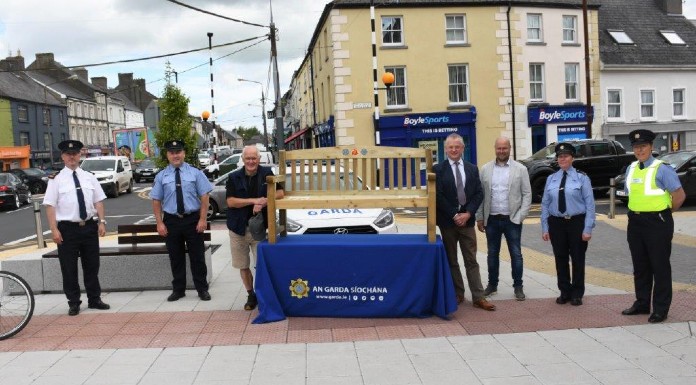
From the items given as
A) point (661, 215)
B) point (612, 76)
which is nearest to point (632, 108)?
point (612, 76)

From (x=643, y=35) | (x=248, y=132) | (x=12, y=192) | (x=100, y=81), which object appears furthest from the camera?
(x=248, y=132)

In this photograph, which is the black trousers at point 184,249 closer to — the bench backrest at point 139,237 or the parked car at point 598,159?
the bench backrest at point 139,237

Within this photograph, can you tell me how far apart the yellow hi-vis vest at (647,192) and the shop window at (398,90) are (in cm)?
2225

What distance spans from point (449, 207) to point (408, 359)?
197 cm

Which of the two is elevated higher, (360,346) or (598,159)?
(598,159)

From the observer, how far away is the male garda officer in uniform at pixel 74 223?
695 centimetres

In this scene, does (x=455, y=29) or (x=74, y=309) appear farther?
(x=455, y=29)

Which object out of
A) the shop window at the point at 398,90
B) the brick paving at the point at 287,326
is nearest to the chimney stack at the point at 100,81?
the shop window at the point at 398,90

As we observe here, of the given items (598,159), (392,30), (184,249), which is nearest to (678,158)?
(598,159)

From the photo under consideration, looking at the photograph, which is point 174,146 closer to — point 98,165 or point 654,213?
point 654,213

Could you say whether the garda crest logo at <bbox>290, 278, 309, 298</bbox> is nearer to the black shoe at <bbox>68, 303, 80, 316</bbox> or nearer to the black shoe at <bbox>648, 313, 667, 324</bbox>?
the black shoe at <bbox>68, 303, 80, 316</bbox>

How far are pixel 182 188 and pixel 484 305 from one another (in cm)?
361

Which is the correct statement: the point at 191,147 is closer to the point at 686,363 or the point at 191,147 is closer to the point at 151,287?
the point at 151,287

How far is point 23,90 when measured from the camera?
53156 millimetres
